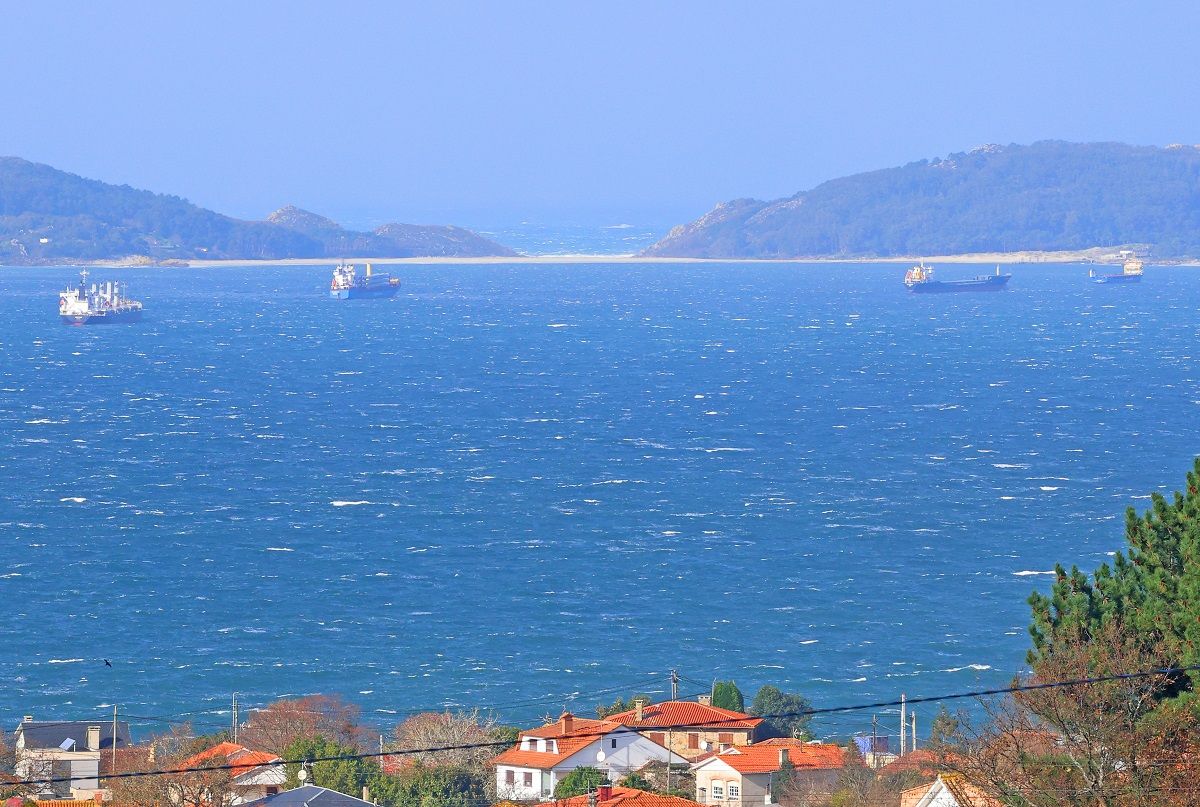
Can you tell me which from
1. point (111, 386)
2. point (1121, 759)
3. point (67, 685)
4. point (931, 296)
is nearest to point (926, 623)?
point (67, 685)

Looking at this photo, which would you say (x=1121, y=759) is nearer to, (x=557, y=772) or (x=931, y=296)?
(x=557, y=772)

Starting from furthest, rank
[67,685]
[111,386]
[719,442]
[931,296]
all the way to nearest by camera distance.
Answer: [931,296] < [111,386] < [719,442] < [67,685]

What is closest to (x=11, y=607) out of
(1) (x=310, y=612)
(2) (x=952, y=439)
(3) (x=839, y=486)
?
(1) (x=310, y=612)

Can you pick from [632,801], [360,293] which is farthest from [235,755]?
[360,293]

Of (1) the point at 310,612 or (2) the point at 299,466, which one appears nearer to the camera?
(1) the point at 310,612

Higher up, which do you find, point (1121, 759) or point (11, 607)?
point (1121, 759)

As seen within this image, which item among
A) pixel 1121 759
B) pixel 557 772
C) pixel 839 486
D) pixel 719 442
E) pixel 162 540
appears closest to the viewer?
pixel 1121 759
